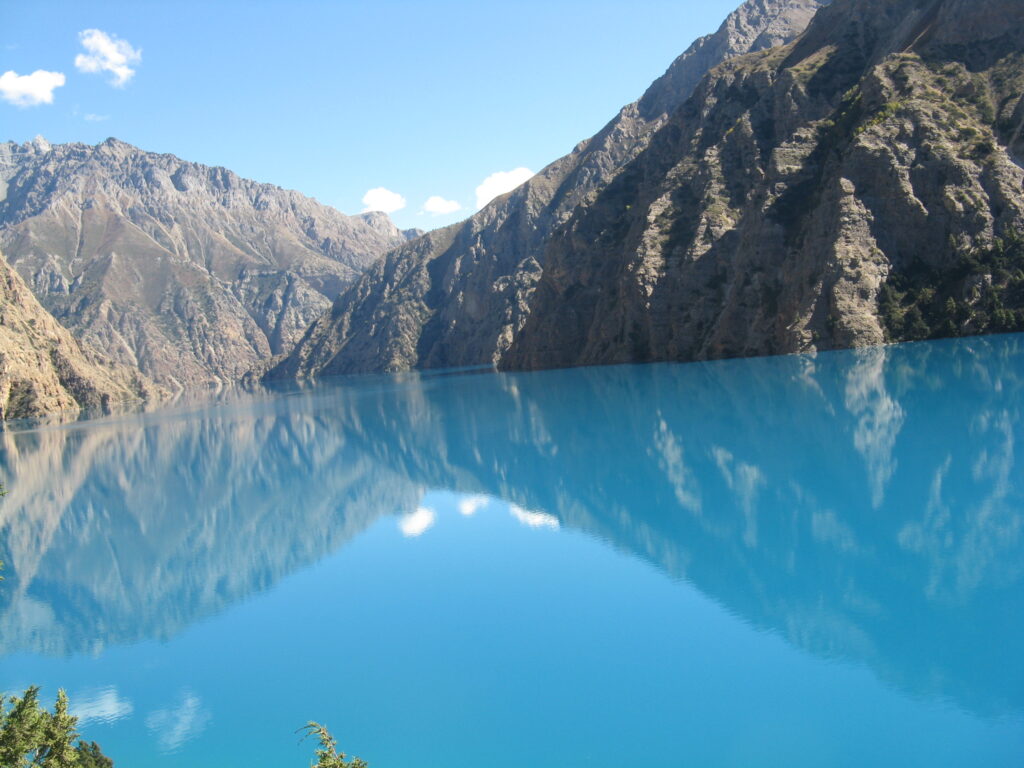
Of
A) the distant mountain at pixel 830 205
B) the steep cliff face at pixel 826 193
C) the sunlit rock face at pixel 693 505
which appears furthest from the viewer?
the steep cliff face at pixel 826 193

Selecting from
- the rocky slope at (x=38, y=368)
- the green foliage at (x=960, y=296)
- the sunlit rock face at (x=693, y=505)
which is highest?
the rocky slope at (x=38, y=368)

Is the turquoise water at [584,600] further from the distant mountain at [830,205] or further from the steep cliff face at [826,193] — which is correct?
the steep cliff face at [826,193]

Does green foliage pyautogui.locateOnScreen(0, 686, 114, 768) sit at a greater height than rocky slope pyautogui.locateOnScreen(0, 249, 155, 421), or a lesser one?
lesser

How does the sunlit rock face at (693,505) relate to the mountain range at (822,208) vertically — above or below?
below

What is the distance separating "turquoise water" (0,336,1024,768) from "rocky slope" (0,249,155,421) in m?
112

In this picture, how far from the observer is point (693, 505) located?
2148 cm

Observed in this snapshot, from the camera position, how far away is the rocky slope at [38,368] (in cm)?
13288

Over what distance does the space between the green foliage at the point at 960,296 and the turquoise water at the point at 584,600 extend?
31094 millimetres

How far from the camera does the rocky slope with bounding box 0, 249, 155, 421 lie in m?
133

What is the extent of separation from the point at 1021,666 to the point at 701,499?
1201cm

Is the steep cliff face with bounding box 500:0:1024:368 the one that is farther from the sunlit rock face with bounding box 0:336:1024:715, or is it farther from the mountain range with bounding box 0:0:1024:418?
the sunlit rock face with bounding box 0:336:1024:715

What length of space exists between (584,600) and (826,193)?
234 feet

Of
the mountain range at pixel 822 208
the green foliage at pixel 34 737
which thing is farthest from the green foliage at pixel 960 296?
the green foliage at pixel 34 737

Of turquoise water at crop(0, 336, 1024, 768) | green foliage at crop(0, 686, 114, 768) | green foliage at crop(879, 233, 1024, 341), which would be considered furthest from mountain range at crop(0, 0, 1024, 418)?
green foliage at crop(0, 686, 114, 768)
